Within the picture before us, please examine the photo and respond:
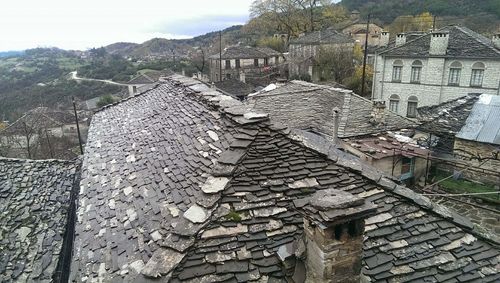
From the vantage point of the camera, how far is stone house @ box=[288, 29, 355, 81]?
3844 centimetres

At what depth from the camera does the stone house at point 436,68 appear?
2334 centimetres

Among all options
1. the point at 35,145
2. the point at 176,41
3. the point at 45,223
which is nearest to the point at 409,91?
the point at 45,223

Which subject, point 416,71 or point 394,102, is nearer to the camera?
point 416,71

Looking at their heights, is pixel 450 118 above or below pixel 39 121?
above

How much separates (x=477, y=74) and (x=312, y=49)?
67.2 ft

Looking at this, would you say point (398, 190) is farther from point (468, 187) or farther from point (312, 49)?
point (312, 49)

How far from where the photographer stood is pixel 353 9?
80.3m

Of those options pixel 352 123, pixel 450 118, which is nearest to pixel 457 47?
pixel 450 118

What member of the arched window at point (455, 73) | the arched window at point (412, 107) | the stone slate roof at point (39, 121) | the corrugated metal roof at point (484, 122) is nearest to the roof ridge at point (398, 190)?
the corrugated metal roof at point (484, 122)

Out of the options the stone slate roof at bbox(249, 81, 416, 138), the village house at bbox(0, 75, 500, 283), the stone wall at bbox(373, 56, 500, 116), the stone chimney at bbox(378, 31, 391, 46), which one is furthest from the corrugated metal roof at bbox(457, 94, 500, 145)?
the stone chimney at bbox(378, 31, 391, 46)

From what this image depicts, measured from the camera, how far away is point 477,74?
2372 centimetres

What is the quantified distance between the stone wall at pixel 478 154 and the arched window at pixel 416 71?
1508cm

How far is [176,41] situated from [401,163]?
119 metres

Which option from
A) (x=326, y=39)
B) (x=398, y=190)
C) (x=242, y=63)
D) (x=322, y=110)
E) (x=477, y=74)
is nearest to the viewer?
(x=398, y=190)
